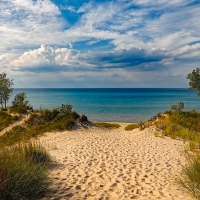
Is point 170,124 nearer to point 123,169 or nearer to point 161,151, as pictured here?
point 161,151

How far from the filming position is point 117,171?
30.5ft

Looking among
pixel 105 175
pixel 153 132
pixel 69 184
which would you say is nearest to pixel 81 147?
pixel 105 175

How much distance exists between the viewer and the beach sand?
6852 millimetres

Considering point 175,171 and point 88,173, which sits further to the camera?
point 175,171

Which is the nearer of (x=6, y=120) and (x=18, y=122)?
(x=18, y=122)

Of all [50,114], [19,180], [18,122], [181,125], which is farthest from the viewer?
[50,114]

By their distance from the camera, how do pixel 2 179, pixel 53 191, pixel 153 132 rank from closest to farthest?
pixel 2 179 < pixel 53 191 < pixel 153 132

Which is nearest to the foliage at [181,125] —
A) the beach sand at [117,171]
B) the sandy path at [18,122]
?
the beach sand at [117,171]

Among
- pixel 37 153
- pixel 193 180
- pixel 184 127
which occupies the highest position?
pixel 37 153

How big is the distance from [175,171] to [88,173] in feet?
11.7

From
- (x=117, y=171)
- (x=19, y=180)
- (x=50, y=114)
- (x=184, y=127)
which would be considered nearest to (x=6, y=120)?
(x=50, y=114)

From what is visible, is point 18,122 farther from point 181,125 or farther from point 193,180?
point 193,180

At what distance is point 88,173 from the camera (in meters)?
8.82

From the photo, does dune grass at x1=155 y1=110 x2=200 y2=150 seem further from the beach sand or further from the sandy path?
the sandy path
